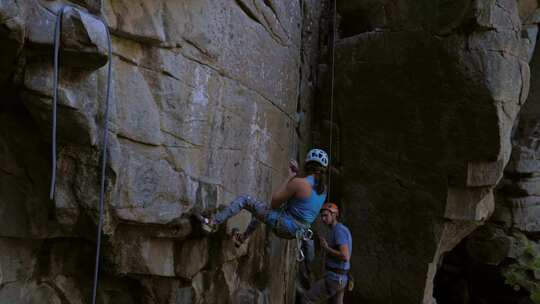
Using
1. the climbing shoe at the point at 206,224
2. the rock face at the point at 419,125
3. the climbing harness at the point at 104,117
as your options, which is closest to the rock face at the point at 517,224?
the rock face at the point at 419,125

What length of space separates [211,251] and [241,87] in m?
1.49

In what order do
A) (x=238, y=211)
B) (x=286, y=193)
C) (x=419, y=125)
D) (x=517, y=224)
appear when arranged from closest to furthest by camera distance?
(x=238, y=211) < (x=286, y=193) < (x=419, y=125) < (x=517, y=224)

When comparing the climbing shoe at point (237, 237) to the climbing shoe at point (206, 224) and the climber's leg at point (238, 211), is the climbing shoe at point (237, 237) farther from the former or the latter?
the climbing shoe at point (206, 224)

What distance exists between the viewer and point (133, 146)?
318 cm

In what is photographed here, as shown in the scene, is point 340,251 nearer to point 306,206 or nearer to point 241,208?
point 306,206

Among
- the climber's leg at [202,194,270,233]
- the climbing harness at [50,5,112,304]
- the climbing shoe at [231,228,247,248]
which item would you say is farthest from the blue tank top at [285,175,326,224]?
the climbing harness at [50,5,112,304]

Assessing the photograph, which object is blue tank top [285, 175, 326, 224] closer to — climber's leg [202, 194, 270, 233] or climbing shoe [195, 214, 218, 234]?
climber's leg [202, 194, 270, 233]

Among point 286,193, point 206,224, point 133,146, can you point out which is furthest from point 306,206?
point 133,146

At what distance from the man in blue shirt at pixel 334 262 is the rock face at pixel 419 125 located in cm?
214

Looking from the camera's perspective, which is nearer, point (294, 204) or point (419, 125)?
point (294, 204)

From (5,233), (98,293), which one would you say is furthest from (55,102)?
(98,293)

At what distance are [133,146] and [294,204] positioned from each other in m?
1.61

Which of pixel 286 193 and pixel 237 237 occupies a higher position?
pixel 286 193

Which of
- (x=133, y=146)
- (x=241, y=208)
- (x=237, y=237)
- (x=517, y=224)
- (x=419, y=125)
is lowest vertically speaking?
(x=517, y=224)
